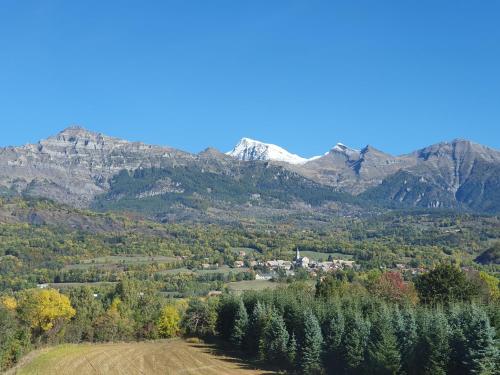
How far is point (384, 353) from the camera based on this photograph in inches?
1997

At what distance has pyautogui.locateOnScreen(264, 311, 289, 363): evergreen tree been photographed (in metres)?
68.2

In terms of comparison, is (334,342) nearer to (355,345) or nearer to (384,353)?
(355,345)

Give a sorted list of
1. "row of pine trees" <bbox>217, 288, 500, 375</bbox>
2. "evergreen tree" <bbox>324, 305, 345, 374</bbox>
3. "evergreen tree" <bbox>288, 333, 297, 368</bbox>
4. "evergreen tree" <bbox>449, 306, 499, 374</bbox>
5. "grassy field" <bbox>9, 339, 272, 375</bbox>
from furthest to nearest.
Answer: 1. "grassy field" <bbox>9, 339, 272, 375</bbox>
2. "evergreen tree" <bbox>288, 333, 297, 368</bbox>
3. "evergreen tree" <bbox>324, 305, 345, 374</bbox>
4. "row of pine trees" <bbox>217, 288, 500, 375</bbox>
5. "evergreen tree" <bbox>449, 306, 499, 374</bbox>

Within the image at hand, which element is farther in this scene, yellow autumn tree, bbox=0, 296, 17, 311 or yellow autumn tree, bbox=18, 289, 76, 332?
yellow autumn tree, bbox=0, 296, 17, 311

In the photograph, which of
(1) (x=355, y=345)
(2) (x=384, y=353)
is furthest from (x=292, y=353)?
(2) (x=384, y=353)

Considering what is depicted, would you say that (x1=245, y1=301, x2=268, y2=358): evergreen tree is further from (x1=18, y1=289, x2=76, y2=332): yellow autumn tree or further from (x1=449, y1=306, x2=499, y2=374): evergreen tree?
(x1=18, y1=289, x2=76, y2=332): yellow autumn tree

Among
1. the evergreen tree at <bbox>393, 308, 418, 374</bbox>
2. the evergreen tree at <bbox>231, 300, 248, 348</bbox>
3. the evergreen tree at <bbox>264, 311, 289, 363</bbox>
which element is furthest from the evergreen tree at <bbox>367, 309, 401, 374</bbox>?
the evergreen tree at <bbox>231, 300, 248, 348</bbox>

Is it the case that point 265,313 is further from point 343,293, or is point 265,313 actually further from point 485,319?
point 485,319

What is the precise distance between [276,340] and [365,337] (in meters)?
15.4

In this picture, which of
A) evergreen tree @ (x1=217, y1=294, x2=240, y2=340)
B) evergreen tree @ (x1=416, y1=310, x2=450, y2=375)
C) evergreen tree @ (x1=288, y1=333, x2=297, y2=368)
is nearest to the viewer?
evergreen tree @ (x1=416, y1=310, x2=450, y2=375)

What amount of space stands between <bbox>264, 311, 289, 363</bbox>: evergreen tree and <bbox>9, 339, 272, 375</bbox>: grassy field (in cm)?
297

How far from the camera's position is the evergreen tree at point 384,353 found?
50.3m

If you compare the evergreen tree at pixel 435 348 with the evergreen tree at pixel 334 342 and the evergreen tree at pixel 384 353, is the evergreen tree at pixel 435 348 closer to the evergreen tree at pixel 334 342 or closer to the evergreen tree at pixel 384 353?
the evergreen tree at pixel 384 353

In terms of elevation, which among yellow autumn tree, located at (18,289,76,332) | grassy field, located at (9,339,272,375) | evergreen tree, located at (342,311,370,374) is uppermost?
evergreen tree, located at (342,311,370,374)
